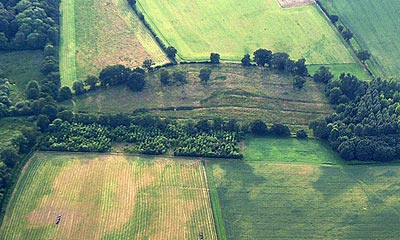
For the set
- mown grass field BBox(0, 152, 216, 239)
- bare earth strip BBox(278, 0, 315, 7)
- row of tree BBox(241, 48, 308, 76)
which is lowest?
mown grass field BBox(0, 152, 216, 239)

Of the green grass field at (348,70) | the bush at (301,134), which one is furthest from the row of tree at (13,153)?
the green grass field at (348,70)

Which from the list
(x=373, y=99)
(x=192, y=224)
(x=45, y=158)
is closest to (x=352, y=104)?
(x=373, y=99)

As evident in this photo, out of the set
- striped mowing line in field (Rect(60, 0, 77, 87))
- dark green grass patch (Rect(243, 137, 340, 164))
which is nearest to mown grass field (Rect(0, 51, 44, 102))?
striped mowing line in field (Rect(60, 0, 77, 87))

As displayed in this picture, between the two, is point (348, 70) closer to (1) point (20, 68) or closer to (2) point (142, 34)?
(2) point (142, 34)

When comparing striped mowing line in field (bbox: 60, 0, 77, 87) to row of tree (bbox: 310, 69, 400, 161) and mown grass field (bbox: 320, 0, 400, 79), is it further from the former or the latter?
mown grass field (bbox: 320, 0, 400, 79)

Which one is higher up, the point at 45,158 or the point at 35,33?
the point at 35,33

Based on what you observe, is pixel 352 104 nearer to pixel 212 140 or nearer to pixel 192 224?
pixel 212 140
